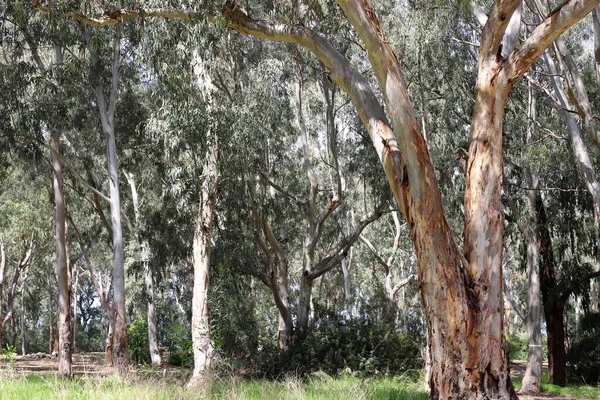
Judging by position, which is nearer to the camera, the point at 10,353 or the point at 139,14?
the point at 139,14

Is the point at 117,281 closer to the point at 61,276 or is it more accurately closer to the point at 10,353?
the point at 61,276

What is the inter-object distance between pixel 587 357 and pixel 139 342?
1469 centimetres

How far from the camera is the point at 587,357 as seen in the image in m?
17.7

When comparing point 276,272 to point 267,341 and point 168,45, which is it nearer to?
point 267,341

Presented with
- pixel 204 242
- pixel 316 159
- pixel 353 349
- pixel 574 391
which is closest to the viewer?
pixel 204 242

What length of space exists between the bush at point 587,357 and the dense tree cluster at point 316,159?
8 centimetres

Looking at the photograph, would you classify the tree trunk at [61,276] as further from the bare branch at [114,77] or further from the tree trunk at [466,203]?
the tree trunk at [466,203]

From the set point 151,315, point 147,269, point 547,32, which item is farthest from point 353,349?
point 547,32

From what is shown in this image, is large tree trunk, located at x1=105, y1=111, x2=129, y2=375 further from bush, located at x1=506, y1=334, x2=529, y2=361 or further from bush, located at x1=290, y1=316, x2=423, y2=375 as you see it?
bush, located at x1=506, y1=334, x2=529, y2=361

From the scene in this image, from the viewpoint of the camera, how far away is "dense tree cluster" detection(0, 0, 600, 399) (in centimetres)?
700

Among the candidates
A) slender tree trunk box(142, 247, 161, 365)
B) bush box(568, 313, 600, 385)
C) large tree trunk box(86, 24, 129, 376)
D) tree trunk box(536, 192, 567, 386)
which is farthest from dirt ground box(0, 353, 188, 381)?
bush box(568, 313, 600, 385)

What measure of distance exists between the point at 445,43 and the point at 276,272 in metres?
7.13

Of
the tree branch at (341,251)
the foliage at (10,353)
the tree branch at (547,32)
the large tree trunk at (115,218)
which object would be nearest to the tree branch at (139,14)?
the tree branch at (547,32)

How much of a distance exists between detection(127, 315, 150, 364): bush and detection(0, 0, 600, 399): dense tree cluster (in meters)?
0.14
